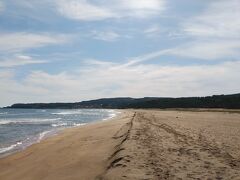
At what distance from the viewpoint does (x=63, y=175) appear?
11.4 m

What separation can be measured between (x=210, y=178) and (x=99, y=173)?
283cm

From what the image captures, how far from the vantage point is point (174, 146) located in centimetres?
1465

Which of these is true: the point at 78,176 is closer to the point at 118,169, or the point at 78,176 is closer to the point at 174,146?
the point at 118,169

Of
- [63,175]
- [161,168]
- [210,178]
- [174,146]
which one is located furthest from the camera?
[174,146]

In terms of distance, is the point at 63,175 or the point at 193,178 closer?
the point at 193,178

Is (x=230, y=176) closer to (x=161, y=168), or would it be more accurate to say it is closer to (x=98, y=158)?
(x=161, y=168)

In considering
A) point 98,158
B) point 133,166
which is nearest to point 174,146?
point 98,158

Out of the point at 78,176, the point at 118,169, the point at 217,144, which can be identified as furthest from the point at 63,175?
the point at 217,144

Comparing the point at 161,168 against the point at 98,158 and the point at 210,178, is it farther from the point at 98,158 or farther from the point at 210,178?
the point at 98,158

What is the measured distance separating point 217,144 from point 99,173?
21.0ft

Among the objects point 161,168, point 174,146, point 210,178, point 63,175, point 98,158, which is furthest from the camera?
point 174,146

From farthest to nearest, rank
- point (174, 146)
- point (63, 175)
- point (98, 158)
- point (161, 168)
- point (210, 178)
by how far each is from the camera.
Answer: point (174, 146)
point (98, 158)
point (63, 175)
point (161, 168)
point (210, 178)

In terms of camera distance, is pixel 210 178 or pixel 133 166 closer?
pixel 210 178

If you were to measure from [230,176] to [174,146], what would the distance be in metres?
5.24
